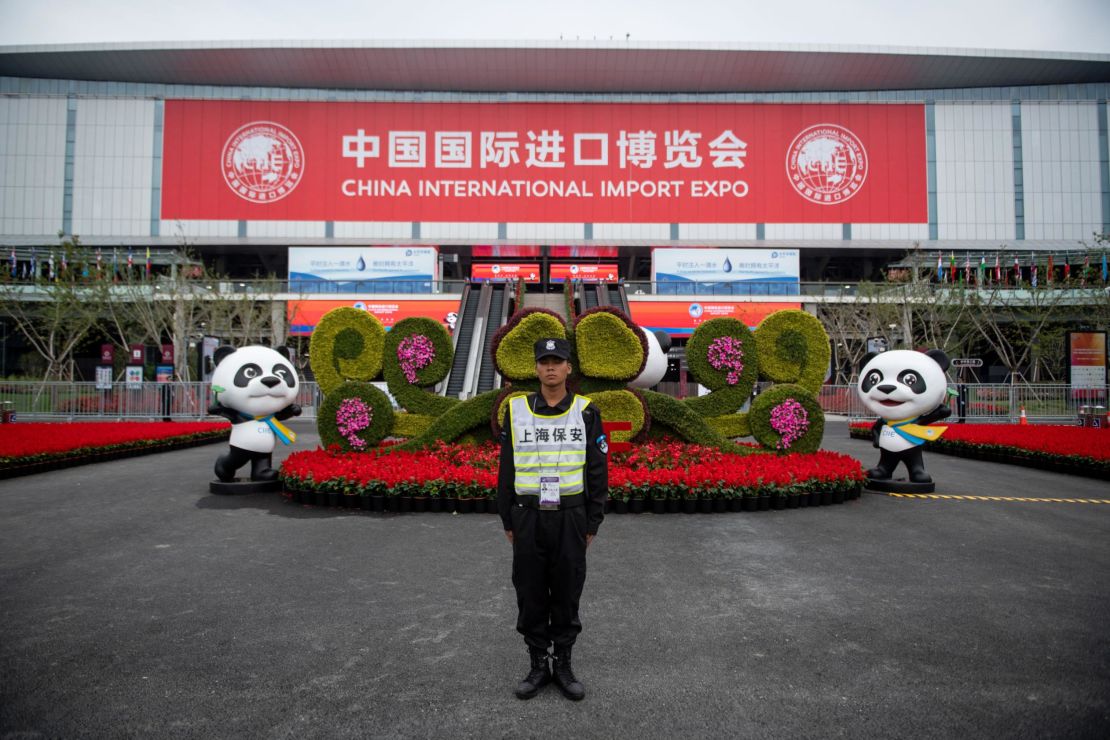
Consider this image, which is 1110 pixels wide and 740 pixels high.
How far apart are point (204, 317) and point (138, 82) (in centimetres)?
2114

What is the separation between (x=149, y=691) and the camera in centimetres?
312

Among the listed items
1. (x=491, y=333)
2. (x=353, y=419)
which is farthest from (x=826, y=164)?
(x=353, y=419)

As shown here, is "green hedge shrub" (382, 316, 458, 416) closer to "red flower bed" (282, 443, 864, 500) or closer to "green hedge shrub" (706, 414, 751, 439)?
"red flower bed" (282, 443, 864, 500)

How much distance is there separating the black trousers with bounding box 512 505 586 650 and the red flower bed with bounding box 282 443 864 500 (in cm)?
385

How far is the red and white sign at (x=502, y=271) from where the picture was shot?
3506 centimetres

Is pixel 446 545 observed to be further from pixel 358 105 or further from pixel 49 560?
pixel 358 105

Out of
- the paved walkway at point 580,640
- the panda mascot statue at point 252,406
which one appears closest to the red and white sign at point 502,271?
the panda mascot statue at point 252,406

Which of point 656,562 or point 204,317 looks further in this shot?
point 204,317

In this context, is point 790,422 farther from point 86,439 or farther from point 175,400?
point 175,400

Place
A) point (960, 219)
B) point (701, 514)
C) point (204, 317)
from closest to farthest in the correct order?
point (701, 514) < point (204, 317) < point (960, 219)

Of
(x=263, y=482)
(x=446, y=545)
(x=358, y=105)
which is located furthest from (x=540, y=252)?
(x=446, y=545)

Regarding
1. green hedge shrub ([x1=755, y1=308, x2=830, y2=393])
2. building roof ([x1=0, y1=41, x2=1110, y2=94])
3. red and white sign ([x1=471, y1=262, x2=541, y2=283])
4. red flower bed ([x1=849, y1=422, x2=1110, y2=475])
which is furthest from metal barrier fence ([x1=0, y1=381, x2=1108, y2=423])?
building roof ([x1=0, y1=41, x2=1110, y2=94])

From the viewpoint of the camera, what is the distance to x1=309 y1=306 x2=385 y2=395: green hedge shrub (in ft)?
30.0

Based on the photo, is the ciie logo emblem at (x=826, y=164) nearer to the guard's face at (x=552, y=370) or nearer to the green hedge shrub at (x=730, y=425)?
the green hedge shrub at (x=730, y=425)
